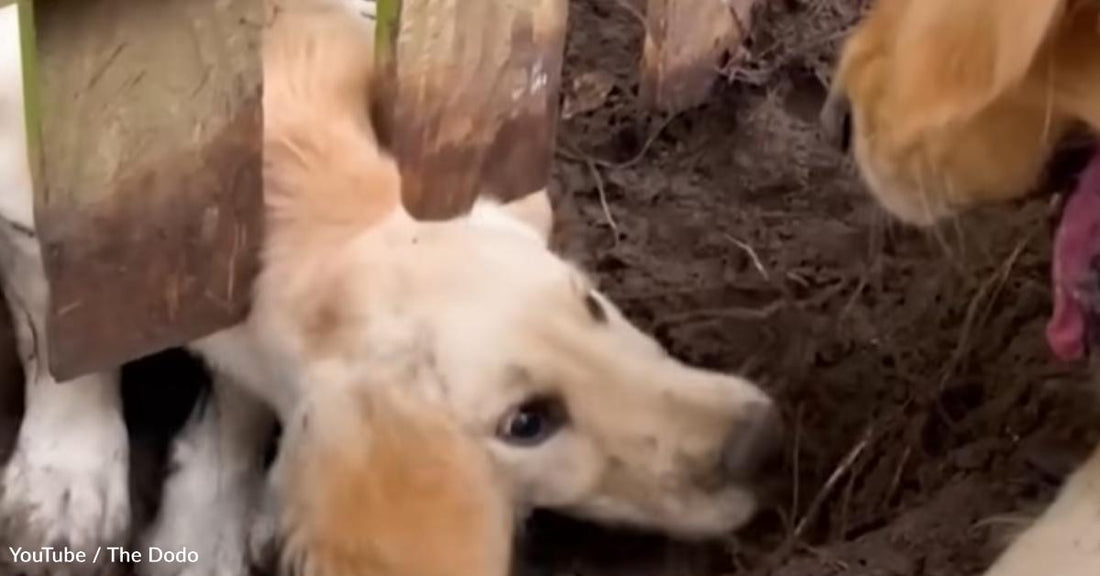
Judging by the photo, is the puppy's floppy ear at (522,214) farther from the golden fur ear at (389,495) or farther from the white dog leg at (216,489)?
the white dog leg at (216,489)

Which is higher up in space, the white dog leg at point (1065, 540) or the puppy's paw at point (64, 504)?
the white dog leg at point (1065, 540)

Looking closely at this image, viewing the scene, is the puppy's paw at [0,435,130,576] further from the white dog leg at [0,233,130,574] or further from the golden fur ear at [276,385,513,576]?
the golden fur ear at [276,385,513,576]

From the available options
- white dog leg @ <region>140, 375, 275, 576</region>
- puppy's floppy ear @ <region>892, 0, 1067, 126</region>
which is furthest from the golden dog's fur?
white dog leg @ <region>140, 375, 275, 576</region>

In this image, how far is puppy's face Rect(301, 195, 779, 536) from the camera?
1.47 meters

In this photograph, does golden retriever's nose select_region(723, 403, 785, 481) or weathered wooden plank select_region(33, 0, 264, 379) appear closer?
weathered wooden plank select_region(33, 0, 264, 379)

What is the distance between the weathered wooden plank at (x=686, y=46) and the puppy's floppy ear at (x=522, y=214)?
271 mm

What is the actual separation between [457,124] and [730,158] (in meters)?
0.65

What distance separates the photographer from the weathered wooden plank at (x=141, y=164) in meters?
1.24

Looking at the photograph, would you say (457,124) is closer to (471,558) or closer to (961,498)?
(471,558)

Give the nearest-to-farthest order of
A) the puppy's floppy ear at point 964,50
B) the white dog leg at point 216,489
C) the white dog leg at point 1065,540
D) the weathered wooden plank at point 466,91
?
the puppy's floppy ear at point 964,50 → the weathered wooden plank at point 466,91 → the white dog leg at point 1065,540 → the white dog leg at point 216,489

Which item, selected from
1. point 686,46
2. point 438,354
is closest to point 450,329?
point 438,354

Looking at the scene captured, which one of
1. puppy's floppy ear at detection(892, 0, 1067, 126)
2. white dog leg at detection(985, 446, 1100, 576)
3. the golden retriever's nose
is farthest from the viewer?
the golden retriever's nose

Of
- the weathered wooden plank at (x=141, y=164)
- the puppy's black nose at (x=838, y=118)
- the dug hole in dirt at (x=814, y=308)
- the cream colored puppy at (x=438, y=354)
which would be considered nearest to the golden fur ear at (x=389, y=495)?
the cream colored puppy at (x=438, y=354)

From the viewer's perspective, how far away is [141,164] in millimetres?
1298
